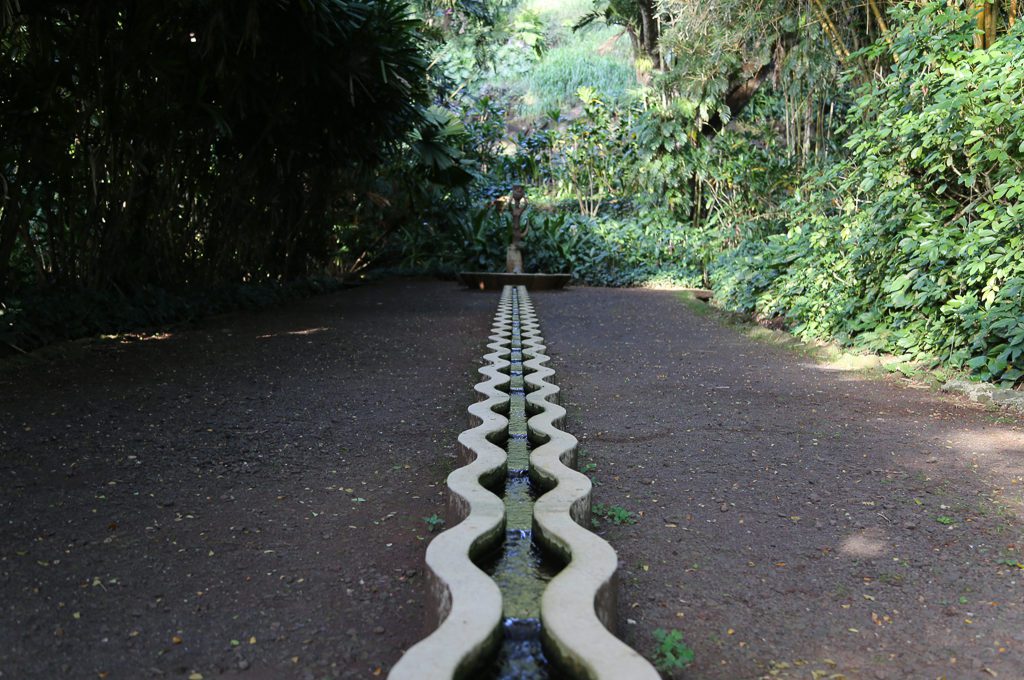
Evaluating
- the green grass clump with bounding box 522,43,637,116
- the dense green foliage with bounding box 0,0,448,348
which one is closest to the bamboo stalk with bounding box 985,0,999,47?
the dense green foliage with bounding box 0,0,448,348

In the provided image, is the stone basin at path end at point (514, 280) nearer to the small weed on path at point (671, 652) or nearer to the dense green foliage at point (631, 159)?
the dense green foliage at point (631, 159)

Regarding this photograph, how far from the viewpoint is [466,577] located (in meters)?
1.23

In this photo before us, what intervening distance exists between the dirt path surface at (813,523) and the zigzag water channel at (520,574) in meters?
0.13

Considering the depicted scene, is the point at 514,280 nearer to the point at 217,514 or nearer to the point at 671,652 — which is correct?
the point at 217,514

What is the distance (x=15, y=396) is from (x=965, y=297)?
154 inches

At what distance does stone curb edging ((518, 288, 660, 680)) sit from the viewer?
1010mm

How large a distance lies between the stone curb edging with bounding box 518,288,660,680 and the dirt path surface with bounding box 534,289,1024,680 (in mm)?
111

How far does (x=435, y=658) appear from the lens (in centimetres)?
100

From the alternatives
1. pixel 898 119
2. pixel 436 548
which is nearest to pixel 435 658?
pixel 436 548

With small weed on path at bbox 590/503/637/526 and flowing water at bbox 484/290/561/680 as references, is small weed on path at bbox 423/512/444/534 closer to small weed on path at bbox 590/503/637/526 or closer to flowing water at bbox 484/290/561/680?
flowing water at bbox 484/290/561/680

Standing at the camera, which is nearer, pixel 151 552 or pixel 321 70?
pixel 151 552

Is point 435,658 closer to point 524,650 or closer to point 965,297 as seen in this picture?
point 524,650

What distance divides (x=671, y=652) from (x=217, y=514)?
1085mm

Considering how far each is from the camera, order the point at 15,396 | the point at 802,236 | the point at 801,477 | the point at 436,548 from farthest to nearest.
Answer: the point at 802,236, the point at 15,396, the point at 801,477, the point at 436,548
